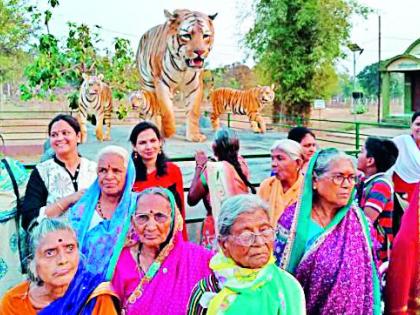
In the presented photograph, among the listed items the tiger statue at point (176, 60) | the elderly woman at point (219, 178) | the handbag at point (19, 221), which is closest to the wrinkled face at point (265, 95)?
the tiger statue at point (176, 60)

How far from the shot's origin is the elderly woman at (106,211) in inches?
81.2

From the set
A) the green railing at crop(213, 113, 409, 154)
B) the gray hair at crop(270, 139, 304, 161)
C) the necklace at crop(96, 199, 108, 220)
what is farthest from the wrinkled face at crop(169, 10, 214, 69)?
the necklace at crop(96, 199, 108, 220)

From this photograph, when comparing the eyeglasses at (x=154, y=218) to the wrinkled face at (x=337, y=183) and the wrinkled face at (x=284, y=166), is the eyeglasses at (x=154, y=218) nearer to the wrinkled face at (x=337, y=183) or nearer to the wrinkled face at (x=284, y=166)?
the wrinkled face at (x=337, y=183)

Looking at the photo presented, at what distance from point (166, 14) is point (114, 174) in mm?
4496

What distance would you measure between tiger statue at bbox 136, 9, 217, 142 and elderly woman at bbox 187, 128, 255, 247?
3183 millimetres

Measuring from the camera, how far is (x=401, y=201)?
3100 mm

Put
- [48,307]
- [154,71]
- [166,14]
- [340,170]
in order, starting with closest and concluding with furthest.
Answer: [48,307], [340,170], [166,14], [154,71]

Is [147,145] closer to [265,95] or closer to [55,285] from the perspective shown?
[55,285]

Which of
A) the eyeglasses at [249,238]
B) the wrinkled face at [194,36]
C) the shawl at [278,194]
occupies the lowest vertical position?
the shawl at [278,194]

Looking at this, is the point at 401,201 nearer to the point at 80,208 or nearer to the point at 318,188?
the point at 318,188

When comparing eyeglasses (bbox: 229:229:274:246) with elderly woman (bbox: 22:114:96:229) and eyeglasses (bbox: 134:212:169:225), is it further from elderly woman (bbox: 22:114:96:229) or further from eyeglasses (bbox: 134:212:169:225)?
elderly woman (bbox: 22:114:96:229)

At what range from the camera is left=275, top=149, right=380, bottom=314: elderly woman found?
1.80 metres

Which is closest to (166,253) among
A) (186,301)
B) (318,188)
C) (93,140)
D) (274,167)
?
(186,301)

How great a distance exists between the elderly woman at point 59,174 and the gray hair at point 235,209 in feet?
2.94
